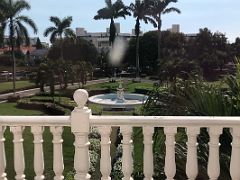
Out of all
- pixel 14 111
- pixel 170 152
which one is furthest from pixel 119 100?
pixel 170 152

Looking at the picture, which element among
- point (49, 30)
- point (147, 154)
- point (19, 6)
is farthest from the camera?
point (49, 30)

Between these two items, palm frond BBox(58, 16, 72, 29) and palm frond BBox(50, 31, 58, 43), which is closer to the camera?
palm frond BBox(58, 16, 72, 29)

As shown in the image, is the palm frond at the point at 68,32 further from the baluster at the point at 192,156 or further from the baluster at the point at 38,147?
the baluster at the point at 192,156

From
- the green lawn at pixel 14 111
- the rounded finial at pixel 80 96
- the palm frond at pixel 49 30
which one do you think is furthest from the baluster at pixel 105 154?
the palm frond at pixel 49 30

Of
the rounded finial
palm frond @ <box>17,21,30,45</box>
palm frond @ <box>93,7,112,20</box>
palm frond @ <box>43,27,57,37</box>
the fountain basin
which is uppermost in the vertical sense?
palm frond @ <box>93,7,112,20</box>

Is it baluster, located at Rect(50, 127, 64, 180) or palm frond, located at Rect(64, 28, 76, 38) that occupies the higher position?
palm frond, located at Rect(64, 28, 76, 38)

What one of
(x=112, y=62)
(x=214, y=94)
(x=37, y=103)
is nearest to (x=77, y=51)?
(x=112, y=62)

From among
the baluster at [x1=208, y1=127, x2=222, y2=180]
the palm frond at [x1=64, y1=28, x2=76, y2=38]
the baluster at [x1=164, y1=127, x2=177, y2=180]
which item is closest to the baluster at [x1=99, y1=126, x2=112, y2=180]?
the baluster at [x1=164, y1=127, x2=177, y2=180]

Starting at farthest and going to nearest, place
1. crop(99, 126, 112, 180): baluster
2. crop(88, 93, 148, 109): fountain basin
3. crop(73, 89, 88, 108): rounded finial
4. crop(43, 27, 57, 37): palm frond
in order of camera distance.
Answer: crop(43, 27, 57, 37): palm frond
crop(88, 93, 148, 109): fountain basin
crop(99, 126, 112, 180): baluster
crop(73, 89, 88, 108): rounded finial

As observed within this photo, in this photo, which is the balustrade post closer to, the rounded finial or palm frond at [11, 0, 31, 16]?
the rounded finial

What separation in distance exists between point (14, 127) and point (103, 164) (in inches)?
29.4

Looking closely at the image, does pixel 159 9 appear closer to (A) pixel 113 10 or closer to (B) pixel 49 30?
(A) pixel 113 10

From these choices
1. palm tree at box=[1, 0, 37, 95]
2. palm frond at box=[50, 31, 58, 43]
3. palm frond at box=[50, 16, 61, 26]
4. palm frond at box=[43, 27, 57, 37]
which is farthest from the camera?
palm frond at box=[50, 31, 58, 43]

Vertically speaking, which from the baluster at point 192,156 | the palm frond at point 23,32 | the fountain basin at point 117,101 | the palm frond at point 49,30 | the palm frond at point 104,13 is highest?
the palm frond at point 104,13
